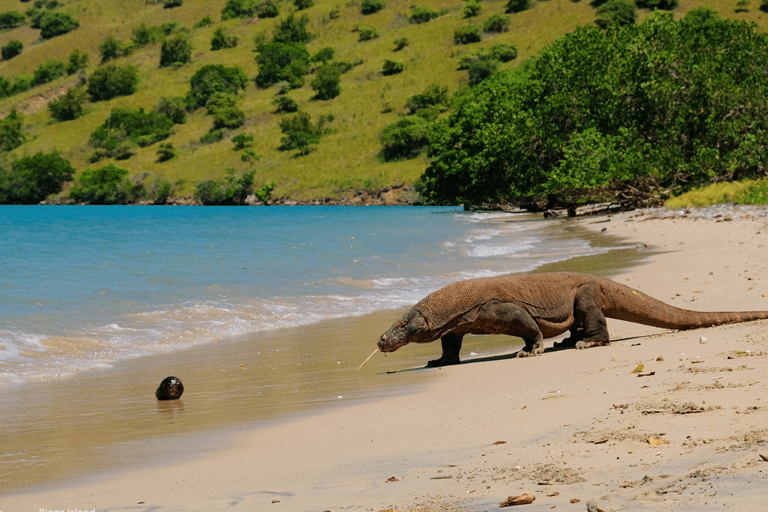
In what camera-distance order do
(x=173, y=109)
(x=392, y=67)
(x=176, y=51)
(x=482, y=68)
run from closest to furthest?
(x=482, y=68), (x=392, y=67), (x=173, y=109), (x=176, y=51)

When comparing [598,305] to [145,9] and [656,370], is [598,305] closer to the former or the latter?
[656,370]

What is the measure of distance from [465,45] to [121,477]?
367 feet

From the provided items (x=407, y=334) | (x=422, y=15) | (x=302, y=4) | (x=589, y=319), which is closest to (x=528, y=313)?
(x=589, y=319)

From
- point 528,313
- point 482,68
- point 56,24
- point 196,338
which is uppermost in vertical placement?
point 56,24

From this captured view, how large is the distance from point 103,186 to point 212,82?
1030 inches

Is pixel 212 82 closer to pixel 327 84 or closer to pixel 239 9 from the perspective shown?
pixel 327 84

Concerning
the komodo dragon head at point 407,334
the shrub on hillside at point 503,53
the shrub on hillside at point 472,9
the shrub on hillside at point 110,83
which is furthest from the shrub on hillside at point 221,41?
the komodo dragon head at point 407,334

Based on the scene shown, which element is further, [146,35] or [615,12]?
[146,35]

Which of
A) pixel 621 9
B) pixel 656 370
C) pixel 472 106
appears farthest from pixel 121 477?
pixel 621 9

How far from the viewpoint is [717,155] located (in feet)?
113

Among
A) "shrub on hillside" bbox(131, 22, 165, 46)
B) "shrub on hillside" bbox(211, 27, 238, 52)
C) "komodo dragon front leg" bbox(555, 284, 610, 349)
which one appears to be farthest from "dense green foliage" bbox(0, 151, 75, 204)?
"komodo dragon front leg" bbox(555, 284, 610, 349)

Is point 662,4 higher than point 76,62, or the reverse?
point 76,62

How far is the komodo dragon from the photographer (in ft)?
26.1

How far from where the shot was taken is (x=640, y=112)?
39469 mm
